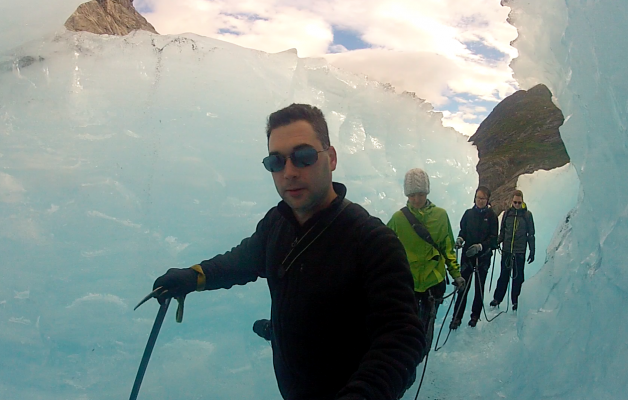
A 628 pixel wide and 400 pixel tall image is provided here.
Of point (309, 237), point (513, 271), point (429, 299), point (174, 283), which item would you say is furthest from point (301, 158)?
point (513, 271)

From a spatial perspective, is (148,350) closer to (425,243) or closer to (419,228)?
(419,228)

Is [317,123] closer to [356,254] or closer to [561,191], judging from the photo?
[356,254]

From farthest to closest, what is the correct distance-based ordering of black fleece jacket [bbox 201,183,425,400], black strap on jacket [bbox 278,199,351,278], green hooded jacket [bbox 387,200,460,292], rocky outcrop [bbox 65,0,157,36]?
rocky outcrop [bbox 65,0,157,36], green hooded jacket [bbox 387,200,460,292], black strap on jacket [bbox 278,199,351,278], black fleece jacket [bbox 201,183,425,400]

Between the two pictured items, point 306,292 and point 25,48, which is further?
point 25,48

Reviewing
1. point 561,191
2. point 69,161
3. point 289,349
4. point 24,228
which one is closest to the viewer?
point 289,349

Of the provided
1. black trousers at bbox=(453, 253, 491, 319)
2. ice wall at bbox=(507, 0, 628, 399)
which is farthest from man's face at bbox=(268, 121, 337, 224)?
black trousers at bbox=(453, 253, 491, 319)

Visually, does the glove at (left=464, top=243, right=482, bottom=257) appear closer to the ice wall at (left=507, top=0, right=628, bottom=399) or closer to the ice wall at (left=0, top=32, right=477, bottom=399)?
the ice wall at (left=507, top=0, right=628, bottom=399)

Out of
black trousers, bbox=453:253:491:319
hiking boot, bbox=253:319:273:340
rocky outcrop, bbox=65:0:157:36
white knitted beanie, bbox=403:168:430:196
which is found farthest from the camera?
rocky outcrop, bbox=65:0:157:36

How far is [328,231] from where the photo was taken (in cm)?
144

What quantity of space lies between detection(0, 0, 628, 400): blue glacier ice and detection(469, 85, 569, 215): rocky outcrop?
24208mm

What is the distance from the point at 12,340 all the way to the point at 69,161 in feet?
5.44

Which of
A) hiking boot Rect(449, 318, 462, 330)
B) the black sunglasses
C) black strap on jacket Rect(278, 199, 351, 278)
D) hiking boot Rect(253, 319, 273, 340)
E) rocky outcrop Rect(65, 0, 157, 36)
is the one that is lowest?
hiking boot Rect(253, 319, 273, 340)

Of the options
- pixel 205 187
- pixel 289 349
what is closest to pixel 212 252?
pixel 205 187

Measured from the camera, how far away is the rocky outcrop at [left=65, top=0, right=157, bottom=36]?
582 inches
